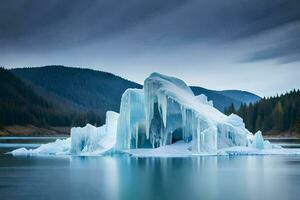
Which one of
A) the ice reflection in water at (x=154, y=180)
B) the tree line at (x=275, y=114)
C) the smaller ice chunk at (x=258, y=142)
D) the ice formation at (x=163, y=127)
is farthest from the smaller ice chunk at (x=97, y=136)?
the tree line at (x=275, y=114)

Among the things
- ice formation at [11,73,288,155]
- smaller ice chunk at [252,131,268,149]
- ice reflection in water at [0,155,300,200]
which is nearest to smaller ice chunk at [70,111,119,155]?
ice formation at [11,73,288,155]

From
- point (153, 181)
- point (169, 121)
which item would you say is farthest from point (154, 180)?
point (169, 121)

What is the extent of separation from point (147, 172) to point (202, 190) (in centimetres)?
1049

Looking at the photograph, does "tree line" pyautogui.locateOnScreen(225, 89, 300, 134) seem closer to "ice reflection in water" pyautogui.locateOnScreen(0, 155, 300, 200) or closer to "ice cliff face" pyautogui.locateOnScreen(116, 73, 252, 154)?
"ice cliff face" pyautogui.locateOnScreen(116, 73, 252, 154)

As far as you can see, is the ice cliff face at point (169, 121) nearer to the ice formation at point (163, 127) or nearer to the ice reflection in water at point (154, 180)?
the ice formation at point (163, 127)

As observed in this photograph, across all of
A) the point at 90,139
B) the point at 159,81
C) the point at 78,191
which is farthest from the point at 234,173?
the point at 90,139

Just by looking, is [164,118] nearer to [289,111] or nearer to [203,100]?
[203,100]

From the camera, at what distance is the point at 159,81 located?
56594mm

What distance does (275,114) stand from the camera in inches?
5753

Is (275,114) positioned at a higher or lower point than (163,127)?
higher

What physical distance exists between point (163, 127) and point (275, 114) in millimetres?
93693

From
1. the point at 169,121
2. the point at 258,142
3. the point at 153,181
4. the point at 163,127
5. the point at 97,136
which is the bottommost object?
the point at 153,181

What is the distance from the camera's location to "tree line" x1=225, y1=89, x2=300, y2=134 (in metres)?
146

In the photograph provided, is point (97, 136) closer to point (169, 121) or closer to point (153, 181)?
point (169, 121)
